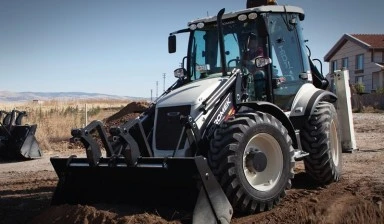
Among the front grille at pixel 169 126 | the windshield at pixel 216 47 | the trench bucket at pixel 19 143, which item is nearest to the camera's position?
the front grille at pixel 169 126

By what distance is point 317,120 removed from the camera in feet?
23.9

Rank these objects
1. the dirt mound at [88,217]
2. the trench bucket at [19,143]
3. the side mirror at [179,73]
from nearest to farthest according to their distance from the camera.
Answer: the dirt mound at [88,217] < the side mirror at [179,73] < the trench bucket at [19,143]

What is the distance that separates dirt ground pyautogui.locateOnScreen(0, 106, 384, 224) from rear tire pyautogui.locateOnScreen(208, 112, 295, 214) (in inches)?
9.0

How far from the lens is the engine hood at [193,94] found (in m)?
6.09

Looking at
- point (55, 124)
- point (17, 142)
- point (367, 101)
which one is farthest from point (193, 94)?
point (367, 101)

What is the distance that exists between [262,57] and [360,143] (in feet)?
29.2

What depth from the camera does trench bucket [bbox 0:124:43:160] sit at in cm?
1392

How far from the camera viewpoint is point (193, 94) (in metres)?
6.23

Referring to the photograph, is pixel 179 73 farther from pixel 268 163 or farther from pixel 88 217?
pixel 88 217

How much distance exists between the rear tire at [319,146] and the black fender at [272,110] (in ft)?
2.05

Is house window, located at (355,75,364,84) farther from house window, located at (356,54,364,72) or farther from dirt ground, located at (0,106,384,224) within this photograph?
dirt ground, located at (0,106,384,224)

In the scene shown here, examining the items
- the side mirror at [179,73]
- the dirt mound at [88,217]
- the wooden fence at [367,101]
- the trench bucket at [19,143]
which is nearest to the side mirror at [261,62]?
the side mirror at [179,73]

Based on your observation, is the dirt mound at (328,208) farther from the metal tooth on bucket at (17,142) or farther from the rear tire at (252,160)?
the metal tooth on bucket at (17,142)

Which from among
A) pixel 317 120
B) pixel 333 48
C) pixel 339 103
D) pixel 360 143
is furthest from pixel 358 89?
pixel 317 120
